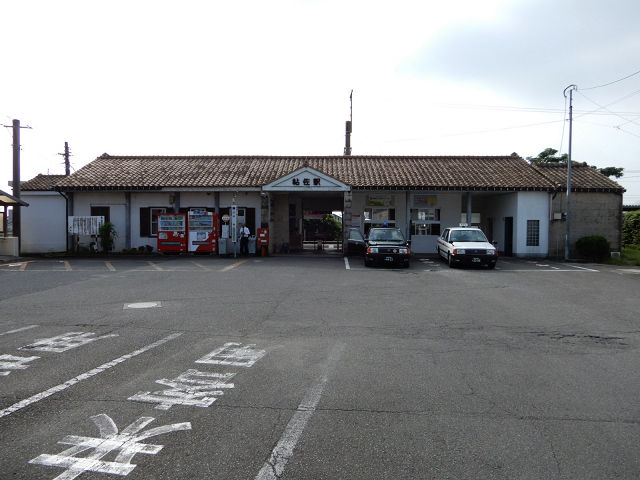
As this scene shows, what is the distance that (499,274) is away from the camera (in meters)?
16.4

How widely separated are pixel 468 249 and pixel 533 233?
7.48m

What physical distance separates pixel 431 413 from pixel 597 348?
3.77 metres

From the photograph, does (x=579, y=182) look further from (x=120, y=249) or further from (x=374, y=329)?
(x=120, y=249)

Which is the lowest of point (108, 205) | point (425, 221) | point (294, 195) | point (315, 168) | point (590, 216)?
point (425, 221)

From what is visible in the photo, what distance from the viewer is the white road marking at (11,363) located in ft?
18.1

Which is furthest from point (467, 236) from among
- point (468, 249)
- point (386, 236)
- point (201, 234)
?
point (201, 234)

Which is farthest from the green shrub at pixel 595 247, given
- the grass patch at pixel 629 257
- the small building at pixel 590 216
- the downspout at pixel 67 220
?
the downspout at pixel 67 220

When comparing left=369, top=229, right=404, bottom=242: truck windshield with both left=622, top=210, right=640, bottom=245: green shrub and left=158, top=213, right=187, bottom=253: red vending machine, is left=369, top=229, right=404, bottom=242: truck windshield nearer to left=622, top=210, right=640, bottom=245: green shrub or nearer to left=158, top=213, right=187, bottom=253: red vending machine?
left=158, top=213, right=187, bottom=253: red vending machine

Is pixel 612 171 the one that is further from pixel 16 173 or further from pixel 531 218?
pixel 16 173

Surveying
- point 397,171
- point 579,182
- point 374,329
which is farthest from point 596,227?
point 374,329

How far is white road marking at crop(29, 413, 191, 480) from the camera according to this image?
10.9 feet

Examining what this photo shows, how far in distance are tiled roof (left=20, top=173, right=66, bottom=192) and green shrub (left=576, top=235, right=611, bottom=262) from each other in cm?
2596

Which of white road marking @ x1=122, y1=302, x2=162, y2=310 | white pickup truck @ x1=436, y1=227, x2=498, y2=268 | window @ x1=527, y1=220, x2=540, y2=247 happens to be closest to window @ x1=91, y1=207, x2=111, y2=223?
white road marking @ x1=122, y1=302, x2=162, y2=310

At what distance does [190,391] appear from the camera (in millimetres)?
4832
